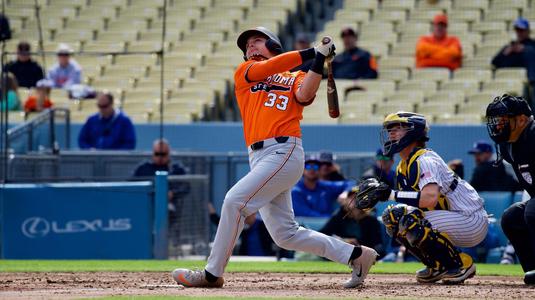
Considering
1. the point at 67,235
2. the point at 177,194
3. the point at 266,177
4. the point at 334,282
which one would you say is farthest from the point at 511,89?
the point at 266,177

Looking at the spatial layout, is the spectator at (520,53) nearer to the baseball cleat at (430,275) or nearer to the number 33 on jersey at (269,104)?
the baseball cleat at (430,275)

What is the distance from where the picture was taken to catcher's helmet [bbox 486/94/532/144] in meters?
8.02

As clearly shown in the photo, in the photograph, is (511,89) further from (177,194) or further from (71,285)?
(71,285)

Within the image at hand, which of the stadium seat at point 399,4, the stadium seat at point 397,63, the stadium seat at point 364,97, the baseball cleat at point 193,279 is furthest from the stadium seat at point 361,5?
the baseball cleat at point 193,279

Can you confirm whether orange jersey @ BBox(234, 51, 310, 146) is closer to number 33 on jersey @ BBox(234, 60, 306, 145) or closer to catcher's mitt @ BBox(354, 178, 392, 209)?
number 33 on jersey @ BBox(234, 60, 306, 145)

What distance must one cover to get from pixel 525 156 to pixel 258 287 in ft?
6.70

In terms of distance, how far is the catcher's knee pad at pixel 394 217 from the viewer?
26.0 feet

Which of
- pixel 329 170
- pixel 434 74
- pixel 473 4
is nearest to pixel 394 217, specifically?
pixel 329 170

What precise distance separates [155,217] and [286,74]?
549 cm

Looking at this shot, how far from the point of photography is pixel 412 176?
7.93 m

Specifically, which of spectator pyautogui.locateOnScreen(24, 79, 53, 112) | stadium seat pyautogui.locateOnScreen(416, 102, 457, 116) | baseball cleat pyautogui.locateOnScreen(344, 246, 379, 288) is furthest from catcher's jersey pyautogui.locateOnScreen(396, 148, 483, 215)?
spectator pyautogui.locateOnScreen(24, 79, 53, 112)

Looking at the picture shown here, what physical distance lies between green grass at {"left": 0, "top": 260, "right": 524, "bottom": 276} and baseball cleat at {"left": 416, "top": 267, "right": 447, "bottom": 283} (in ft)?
5.42

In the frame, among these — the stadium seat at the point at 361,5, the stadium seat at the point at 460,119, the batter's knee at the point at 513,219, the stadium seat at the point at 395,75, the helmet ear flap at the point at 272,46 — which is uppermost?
the stadium seat at the point at 361,5

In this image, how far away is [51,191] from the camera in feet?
42.6
